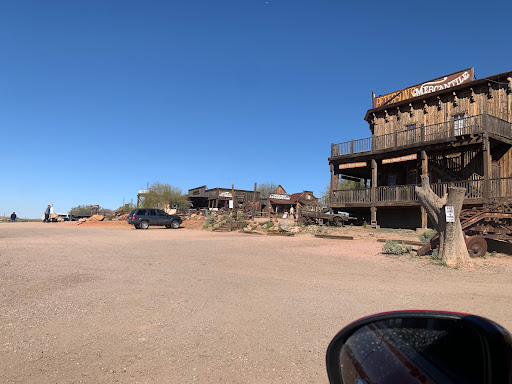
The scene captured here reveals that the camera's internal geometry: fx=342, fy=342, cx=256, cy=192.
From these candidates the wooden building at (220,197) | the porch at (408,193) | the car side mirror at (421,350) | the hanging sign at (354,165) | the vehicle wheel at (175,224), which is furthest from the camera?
the wooden building at (220,197)

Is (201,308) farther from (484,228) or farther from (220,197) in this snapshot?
(220,197)

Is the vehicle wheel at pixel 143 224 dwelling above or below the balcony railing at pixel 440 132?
below

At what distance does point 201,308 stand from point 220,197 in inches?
1768

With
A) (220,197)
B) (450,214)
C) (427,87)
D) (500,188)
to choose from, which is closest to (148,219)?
(220,197)

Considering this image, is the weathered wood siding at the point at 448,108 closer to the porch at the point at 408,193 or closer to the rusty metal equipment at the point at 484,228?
the porch at the point at 408,193

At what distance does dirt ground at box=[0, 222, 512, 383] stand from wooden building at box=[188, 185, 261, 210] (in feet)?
131

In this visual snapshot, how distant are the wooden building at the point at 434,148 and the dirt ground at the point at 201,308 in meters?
10.8

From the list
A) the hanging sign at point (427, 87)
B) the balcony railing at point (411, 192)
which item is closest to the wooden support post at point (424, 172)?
the balcony railing at point (411, 192)

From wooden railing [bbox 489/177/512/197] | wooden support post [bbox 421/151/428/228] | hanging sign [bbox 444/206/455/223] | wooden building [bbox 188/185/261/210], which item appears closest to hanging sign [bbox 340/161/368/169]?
wooden support post [bbox 421/151/428/228]

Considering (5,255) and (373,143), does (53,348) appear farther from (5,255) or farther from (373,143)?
(373,143)

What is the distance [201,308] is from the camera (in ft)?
17.5

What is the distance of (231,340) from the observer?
410 cm

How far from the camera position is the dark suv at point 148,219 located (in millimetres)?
28253

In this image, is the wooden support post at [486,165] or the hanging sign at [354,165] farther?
the hanging sign at [354,165]
